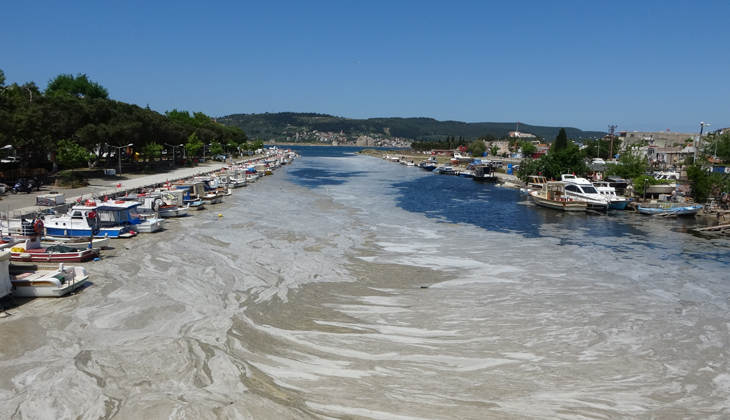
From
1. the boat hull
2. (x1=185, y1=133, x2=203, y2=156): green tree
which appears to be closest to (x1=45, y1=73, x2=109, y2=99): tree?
(x1=185, y1=133, x2=203, y2=156): green tree

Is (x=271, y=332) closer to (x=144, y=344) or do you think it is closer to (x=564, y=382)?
(x=144, y=344)

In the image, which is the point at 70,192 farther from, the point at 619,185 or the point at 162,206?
the point at 619,185

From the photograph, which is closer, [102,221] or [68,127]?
[102,221]

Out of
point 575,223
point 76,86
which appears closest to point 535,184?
point 575,223

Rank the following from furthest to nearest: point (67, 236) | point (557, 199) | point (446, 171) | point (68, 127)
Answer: point (446, 171) → point (68, 127) → point (557, 199) → point (67, 236)

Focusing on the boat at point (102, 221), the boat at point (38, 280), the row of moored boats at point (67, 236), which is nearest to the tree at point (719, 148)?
the row of moored boats at point (67, 236)

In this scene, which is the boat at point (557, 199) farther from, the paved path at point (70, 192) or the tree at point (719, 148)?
the paved path at point (70, 192)

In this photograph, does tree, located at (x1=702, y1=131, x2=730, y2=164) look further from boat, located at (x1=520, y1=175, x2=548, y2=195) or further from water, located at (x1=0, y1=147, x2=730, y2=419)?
water, located at (x1=0, y1=147, x2=730, y2=419)

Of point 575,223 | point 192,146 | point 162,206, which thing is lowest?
point 575,223
